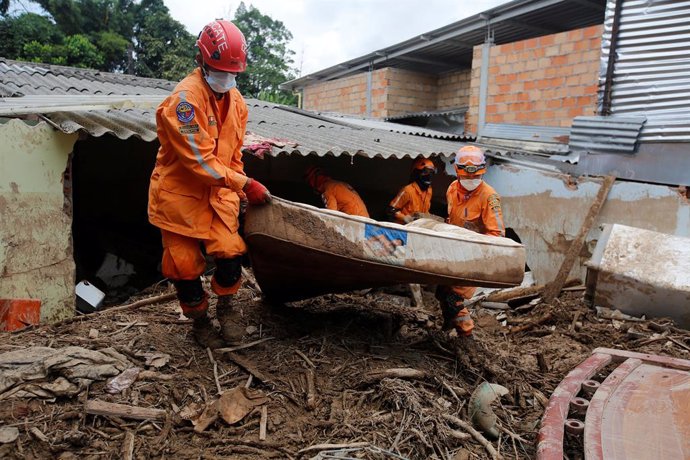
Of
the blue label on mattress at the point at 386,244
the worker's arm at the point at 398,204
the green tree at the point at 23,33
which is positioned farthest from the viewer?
the green tree at the point at 23,33

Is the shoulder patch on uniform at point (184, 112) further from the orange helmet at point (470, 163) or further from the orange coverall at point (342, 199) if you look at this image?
the orange coverall at point (342, 199)

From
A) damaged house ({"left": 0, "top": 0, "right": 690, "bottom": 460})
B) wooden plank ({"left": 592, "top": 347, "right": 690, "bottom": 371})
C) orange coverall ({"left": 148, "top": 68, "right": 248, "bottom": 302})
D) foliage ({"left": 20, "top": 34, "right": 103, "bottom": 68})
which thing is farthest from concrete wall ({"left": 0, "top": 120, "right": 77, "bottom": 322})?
foliage ({"left": 20, "top": 34, "right": 103, "bottom": 68})

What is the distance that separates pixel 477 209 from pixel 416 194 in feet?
5.12

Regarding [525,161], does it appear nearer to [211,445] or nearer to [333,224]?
[333,224]

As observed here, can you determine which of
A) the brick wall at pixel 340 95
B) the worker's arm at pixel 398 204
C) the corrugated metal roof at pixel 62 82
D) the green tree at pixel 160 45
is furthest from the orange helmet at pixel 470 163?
the green tree at pixel 160 45

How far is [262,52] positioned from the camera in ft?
80.4

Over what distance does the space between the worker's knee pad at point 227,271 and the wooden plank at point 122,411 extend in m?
0.84

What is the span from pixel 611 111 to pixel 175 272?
572cm

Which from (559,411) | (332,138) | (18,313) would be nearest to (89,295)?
(18,313)

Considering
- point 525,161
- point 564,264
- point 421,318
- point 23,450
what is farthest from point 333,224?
point 525,161

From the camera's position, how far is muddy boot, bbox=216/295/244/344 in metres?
3.17

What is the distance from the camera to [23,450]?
217 centimetres

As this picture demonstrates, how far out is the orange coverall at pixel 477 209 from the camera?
13.3ft

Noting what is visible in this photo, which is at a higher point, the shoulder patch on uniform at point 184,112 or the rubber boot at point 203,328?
the shoulder patch on uniform at point 184,112
